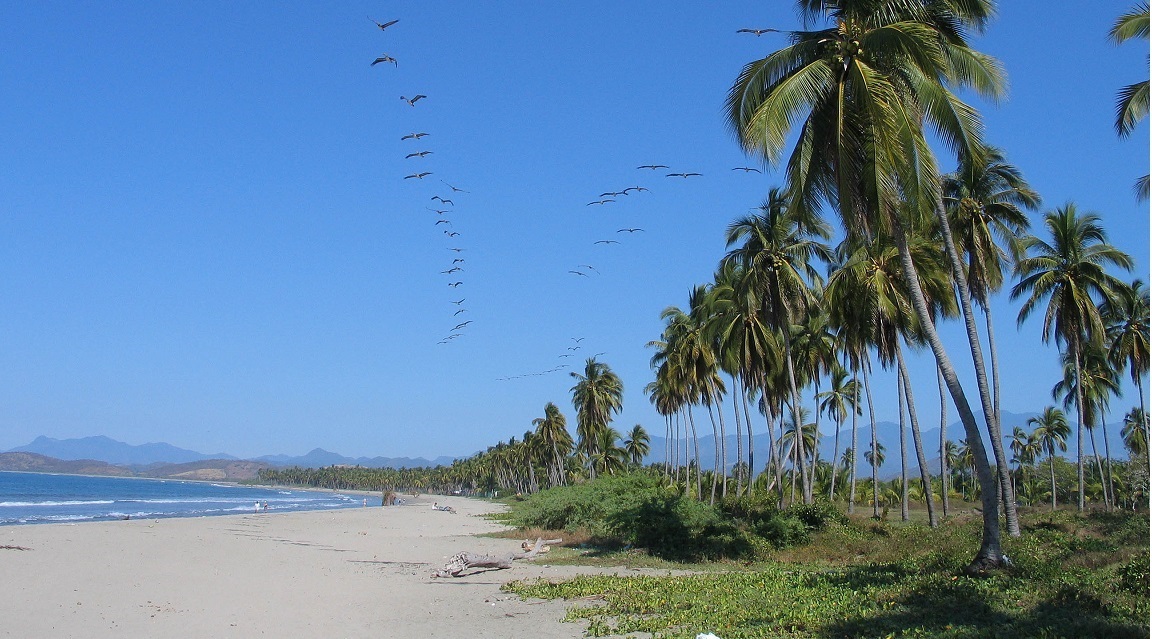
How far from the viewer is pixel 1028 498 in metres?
68.4

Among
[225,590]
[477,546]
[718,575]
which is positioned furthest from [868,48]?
[477,546]

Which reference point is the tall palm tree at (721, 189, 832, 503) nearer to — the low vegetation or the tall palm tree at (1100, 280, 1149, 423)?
the low vegetation

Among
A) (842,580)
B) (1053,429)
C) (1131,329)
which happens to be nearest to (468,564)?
(842,580)

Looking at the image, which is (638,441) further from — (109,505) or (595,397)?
(109,505)

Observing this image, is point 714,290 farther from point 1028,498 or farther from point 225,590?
point 1028,498

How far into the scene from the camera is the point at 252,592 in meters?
17.5

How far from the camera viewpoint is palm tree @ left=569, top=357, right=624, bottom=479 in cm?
6856

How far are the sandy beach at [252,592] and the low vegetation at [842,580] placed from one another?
5.67 feet

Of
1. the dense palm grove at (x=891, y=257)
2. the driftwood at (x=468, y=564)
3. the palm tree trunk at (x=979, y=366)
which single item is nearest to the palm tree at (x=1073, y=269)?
the dense palm grove at (x=891, y=257)

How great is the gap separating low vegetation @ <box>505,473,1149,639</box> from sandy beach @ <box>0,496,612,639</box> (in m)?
1.73

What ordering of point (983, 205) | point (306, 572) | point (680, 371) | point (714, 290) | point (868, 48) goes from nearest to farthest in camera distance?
point (868, 48) → point (306, 572) → point (983, 205) → point (714, 290) → point (680, 371)

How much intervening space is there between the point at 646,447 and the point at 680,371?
1971 inches

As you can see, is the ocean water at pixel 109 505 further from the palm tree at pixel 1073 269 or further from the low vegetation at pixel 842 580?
the palm tree at pixel 1073 269

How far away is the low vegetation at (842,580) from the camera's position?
34.6 feet
